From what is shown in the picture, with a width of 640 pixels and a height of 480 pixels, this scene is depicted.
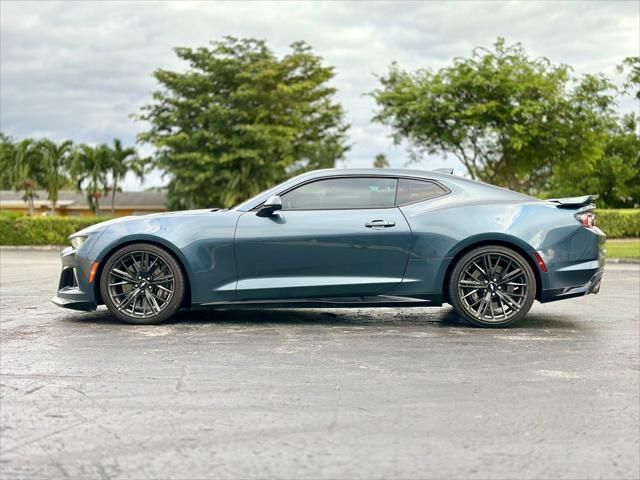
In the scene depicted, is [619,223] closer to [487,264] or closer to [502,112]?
[502,112]

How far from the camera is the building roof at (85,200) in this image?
79881 mm

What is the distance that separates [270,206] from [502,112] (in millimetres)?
32235

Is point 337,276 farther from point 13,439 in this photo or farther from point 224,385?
point 13,439

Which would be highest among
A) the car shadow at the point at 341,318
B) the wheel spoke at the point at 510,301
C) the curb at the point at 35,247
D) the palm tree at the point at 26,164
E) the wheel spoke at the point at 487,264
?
the palm tree at the point at 26,164

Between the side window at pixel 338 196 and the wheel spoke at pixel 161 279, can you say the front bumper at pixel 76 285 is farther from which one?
the side window at pixel 338 196

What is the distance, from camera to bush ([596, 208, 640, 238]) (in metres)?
34.3

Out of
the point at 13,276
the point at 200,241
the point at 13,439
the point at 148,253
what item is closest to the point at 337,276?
the point at 200,241

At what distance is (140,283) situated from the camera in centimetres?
777

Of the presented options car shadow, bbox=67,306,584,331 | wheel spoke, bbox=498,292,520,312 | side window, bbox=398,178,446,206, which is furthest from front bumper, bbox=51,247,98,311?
wheel spoke, bbox=498,292,520,312

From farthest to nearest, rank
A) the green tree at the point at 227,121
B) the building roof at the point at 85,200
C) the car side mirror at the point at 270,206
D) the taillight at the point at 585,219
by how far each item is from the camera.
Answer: the building roof at the point at 85,200 → the green tree at the point at 227,121 → the taillight at the point at 585,219 → the car side mirror at the point at 270,206

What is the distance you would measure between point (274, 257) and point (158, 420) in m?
3.33

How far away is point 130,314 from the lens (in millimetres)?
7785

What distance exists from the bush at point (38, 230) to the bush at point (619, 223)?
2101 centimetres

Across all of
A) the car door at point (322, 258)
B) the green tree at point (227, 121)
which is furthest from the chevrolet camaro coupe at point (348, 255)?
the green tree at point (227, 121)
